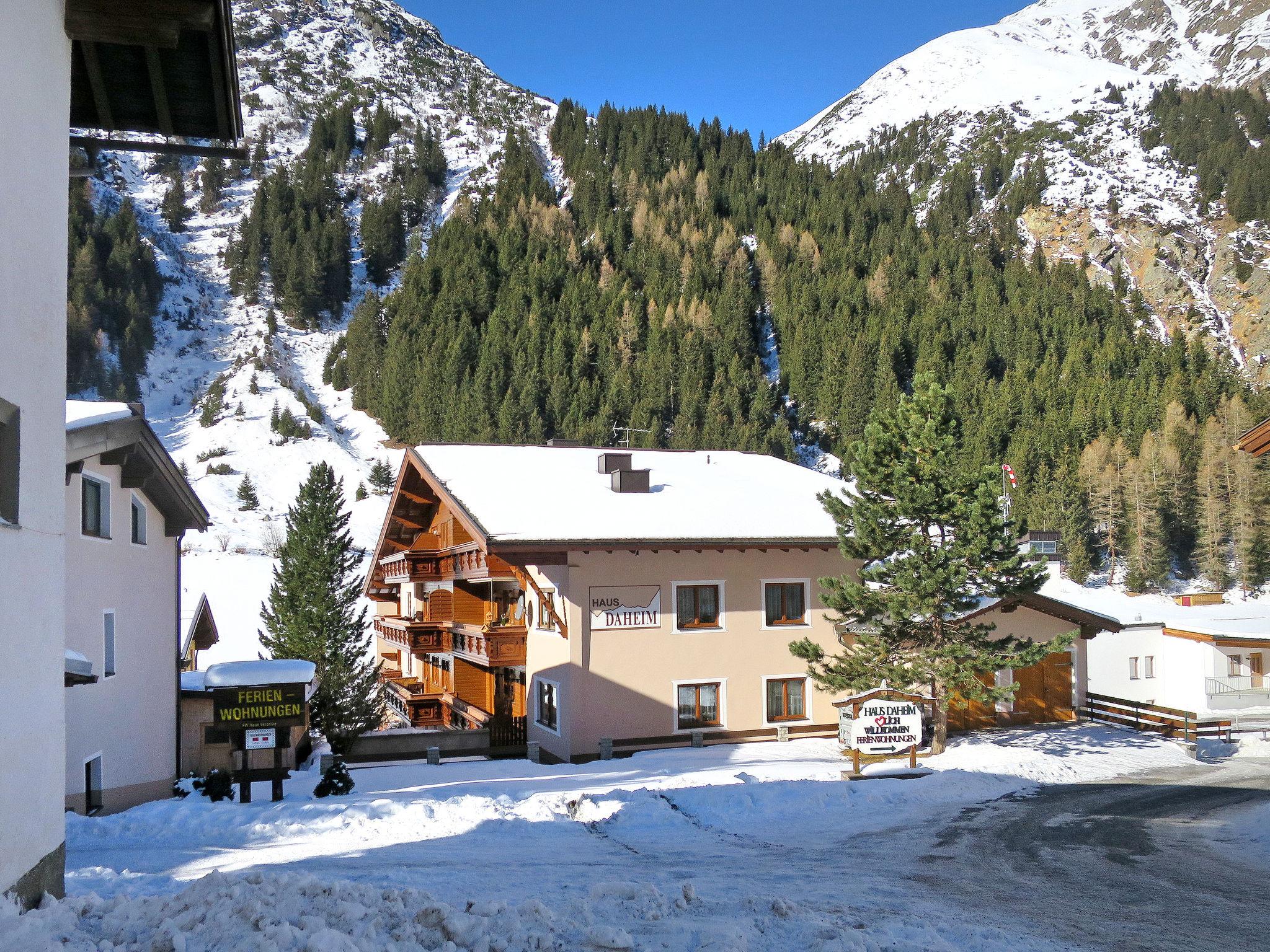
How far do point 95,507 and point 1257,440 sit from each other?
18825mm

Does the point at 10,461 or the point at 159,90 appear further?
the point at 159,90

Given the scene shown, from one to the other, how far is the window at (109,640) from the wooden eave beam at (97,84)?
10.1 meters

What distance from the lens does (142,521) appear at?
1877 centimetres

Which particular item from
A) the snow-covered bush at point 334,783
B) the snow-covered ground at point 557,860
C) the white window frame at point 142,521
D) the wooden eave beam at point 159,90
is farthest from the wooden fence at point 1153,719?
the wooden eave beam at point 159,90

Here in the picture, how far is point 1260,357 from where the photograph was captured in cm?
15300

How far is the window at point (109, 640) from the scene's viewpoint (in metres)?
16.6

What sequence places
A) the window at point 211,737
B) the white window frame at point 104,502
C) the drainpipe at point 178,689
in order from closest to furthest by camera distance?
the white window frame at point 104,502 → the drainpipe at point 178,689 → the window at point 211,737

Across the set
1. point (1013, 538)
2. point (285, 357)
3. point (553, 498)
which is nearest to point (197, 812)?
point (553, 498)

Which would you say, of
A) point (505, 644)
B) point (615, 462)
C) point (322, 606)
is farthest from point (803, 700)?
point (322, 606)

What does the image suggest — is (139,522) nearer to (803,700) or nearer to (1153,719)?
(803,700)

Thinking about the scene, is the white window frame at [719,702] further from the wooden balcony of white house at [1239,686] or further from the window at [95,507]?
the wooden balcony of white house at [1239,686]

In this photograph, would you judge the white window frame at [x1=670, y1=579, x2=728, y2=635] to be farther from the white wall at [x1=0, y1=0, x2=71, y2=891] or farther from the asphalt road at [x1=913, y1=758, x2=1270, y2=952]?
the white wall at [x1=0, y1=0, x2=71, y2=891]

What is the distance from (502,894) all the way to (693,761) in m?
12.0

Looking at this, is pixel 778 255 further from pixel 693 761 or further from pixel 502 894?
pixel 502 894
